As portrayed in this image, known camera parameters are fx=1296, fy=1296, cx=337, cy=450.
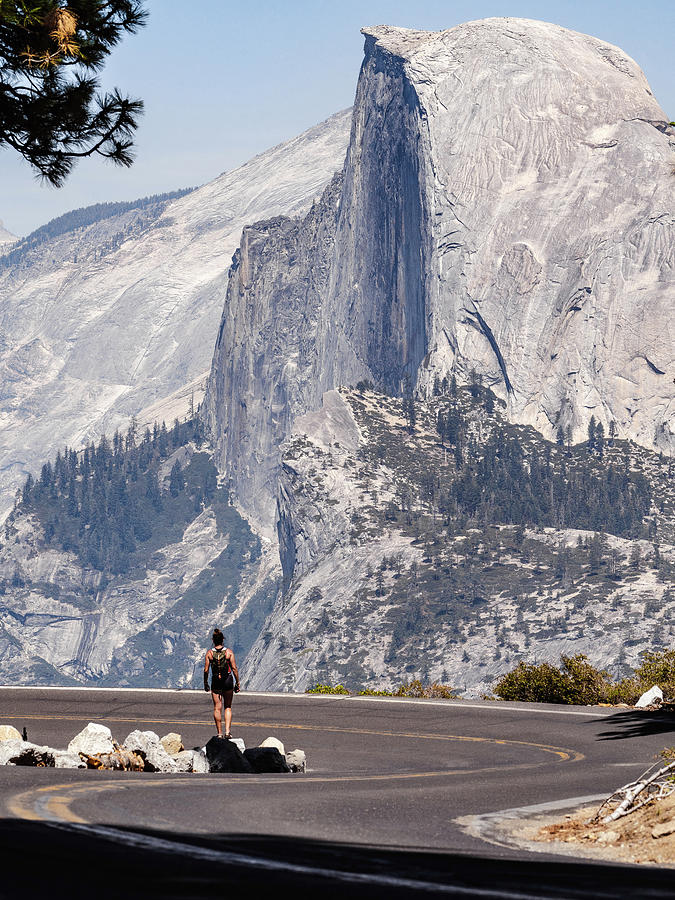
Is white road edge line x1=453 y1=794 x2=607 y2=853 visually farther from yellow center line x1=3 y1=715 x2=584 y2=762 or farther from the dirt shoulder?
yellow center line x1=3 y1=715 x2=584 y2=762

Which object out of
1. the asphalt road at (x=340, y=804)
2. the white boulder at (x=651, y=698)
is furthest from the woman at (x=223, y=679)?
the white boulder at (x=651, y=698)

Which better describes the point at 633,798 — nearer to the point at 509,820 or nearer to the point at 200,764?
the point at 509,820

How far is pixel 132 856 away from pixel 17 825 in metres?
1.84

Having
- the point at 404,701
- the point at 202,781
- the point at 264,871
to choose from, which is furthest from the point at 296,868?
the point at 404,701

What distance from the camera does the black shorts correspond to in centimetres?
1953

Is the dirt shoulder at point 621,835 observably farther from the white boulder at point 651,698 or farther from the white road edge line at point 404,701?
the white boulder at point 651,698

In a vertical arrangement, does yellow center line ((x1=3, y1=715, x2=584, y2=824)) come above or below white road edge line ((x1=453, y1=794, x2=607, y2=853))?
above

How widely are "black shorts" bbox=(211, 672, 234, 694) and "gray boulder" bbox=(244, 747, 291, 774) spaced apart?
1.97 meters

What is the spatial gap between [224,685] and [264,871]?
12398 mm

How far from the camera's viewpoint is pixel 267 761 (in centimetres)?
1758

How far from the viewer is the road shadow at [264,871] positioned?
6711mm

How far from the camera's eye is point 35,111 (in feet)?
61.5

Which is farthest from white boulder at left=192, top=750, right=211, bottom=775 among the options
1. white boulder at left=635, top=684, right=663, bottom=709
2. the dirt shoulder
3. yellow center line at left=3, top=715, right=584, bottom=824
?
white boulder at left=635, top=684, right=663, bottom=709

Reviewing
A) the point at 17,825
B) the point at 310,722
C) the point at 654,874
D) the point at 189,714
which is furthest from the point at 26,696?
the point at 654,874
